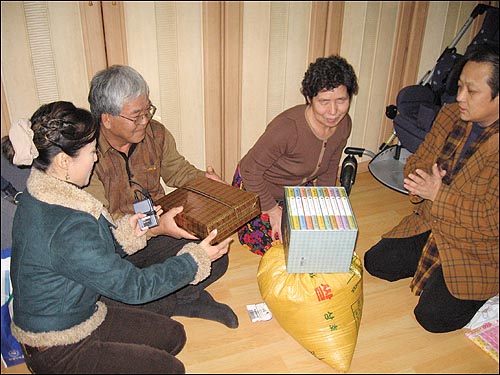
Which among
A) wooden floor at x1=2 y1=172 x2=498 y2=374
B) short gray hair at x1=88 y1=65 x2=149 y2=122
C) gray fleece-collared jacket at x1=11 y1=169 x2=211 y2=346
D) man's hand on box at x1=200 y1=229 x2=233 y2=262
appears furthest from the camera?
wooden floor at x1=2 y1=172 x2=498 y2=374

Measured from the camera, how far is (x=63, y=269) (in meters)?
1.44

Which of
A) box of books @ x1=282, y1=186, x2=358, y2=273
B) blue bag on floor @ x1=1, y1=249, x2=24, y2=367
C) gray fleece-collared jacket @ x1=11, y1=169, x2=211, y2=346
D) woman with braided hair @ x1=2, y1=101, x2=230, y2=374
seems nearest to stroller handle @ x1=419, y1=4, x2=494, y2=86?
box of books @ x1=282, y1=186, x2=358, y2=273

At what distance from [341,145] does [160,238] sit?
3.42ft

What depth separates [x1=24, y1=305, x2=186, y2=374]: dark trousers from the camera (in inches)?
61.1

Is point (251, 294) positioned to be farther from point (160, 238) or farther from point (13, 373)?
point (13, 373)

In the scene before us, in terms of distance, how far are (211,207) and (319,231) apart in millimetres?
467

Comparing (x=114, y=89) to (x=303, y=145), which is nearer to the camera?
(x=114, y=89)

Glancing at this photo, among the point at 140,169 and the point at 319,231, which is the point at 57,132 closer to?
the point at 140,169

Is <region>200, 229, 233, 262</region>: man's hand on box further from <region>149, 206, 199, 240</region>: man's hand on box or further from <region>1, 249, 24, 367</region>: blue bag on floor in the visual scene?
<region>1, 249, 24, 367</region>: blue bag on floor

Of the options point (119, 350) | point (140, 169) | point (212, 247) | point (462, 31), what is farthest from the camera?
point (462, 31)

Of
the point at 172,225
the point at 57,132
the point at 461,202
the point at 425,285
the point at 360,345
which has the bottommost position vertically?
the point at 360,345

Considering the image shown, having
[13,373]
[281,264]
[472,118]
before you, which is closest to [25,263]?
[13,373]

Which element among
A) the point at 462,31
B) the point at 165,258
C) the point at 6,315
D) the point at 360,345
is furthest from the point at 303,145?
the point at 462,31

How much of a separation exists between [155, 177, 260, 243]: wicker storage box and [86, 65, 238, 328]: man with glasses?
2.5 inches
